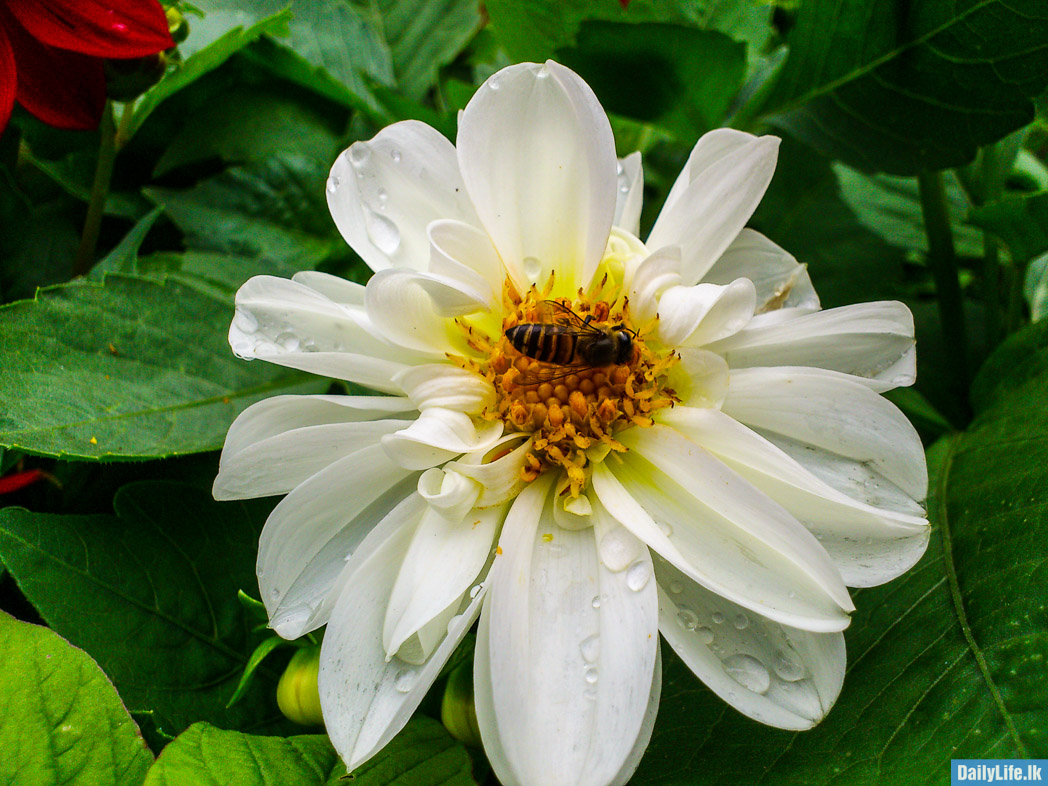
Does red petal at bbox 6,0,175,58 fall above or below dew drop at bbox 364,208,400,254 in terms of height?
above

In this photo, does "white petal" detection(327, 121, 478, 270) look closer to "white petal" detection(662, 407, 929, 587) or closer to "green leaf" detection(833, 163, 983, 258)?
"white petal" detection(662, 407, 929, 587)

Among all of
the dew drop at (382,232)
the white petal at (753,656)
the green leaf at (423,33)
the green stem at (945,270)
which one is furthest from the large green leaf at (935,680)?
the green leaf at (423,33)

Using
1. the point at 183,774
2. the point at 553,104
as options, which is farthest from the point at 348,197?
the point at 183,774

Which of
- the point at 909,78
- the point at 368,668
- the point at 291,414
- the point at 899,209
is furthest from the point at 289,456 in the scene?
the point at 899,209

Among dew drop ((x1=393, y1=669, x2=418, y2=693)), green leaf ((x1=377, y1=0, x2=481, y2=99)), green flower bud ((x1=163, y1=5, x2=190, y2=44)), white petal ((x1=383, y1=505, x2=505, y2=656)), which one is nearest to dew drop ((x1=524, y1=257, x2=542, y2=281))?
white petal ((x1=383, y1=505, x2=505, y2=656))

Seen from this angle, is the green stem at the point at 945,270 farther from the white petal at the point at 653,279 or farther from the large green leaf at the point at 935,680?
the white petal at the point at 653,279

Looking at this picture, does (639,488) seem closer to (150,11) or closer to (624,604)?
(624,604)
